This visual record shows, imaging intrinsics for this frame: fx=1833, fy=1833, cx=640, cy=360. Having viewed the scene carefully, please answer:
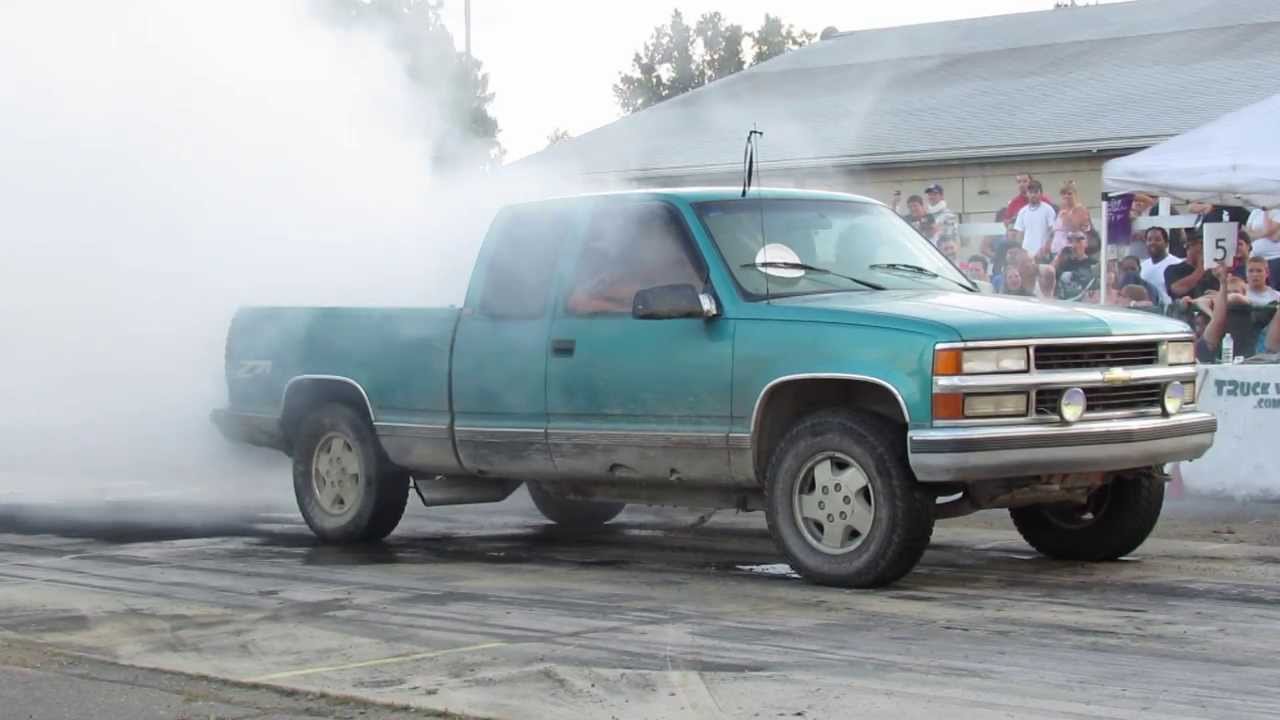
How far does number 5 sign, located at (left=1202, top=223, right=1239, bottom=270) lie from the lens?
16688 mm

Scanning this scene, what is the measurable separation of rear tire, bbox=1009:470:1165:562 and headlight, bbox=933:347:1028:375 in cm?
116

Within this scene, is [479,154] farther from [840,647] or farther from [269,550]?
[840,647]

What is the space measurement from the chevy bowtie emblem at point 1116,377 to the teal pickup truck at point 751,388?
0.05ft

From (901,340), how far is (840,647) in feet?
5.57

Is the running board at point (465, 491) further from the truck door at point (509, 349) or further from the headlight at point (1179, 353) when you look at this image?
the headlight at point (1179, 353)

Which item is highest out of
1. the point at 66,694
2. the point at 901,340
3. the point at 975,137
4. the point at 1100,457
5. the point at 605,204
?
the point at 975,137

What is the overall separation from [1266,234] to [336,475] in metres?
9.36

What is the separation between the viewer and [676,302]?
8.37 meters

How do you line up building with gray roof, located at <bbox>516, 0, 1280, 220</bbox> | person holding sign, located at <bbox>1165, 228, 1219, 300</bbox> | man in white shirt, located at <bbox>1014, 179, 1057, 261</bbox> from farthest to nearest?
building with gray roof, located at <bbox>516, 0, 1280, 220</bbox>, man in white shirt, located at <bbox>1014, 179, 1057, 261</bbox>, person holding sign, located at <bbox>1165, 228, 1219, 300</bbox>

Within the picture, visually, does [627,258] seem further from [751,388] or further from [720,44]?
[720,44]

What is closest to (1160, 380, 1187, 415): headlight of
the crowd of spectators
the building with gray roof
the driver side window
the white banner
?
the driver side window

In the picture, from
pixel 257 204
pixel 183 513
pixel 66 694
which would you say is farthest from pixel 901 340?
pixel 257 204

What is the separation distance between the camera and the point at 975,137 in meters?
21.5

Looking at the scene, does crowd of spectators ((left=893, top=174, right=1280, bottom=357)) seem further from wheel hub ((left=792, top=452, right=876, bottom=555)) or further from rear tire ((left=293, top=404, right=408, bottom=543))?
wheel hub ((left=792, top=452, right=876, bottom=555))
